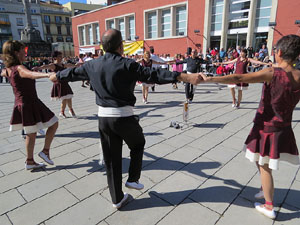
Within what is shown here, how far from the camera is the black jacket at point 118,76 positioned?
6.33 feet

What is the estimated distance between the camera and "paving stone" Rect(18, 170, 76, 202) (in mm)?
2699

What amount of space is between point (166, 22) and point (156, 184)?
25121 mm

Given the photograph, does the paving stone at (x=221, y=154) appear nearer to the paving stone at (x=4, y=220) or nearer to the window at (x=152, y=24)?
the paving stone at (x=4, y=220)

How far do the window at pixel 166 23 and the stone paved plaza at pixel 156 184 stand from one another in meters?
22.5

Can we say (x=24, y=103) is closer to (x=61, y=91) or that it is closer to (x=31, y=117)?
(x=31, y=117)

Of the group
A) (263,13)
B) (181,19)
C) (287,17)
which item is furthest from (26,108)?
(181,19)

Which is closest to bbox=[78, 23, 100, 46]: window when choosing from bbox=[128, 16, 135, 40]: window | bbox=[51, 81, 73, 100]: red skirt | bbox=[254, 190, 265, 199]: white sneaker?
bbox=[128, 16, 135, 40]: window

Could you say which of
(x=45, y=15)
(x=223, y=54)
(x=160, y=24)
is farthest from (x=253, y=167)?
(x=45, y=15)

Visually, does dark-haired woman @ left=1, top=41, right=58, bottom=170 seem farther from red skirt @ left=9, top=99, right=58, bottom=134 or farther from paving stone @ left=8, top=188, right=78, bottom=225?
paving stone @ left=8, top=188, right=78, bottom=225

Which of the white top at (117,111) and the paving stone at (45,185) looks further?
the paving stone at (45,185)

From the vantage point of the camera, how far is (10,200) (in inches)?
102

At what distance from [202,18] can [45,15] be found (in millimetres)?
53430

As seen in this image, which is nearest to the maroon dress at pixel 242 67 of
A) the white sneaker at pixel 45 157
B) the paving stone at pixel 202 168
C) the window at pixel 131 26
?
the paving stone at pixel 202 168

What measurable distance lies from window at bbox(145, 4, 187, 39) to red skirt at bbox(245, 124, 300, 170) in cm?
2288
